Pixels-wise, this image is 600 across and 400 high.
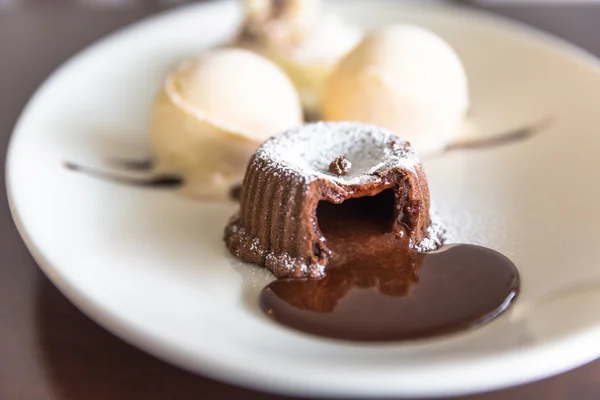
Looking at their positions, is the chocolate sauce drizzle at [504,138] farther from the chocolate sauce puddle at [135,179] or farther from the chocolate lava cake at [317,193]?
the chocolate sauce puddle at [135,179]

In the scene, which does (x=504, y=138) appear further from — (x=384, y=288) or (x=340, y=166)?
(x=384, y=288)

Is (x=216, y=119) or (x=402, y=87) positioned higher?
(x=402, y=87)

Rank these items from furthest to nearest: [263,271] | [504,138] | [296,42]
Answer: [296,42], [504,138], [263,271]

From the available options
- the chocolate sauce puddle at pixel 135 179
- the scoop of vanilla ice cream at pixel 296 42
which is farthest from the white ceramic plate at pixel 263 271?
the scoop of vanilla ice cream at pixel 296 42

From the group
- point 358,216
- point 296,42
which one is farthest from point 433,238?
point 296,42

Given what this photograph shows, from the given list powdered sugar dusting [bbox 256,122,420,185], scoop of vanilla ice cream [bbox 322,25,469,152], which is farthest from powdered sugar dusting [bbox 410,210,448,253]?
scoop of vanilla ice cream [bbox 322,25,469,152]

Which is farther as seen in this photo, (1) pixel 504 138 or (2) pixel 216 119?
(1) pixel 504 138

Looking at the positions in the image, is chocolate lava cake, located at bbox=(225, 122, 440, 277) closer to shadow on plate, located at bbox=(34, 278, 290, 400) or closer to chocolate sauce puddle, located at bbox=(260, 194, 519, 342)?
chocolate sauce puddle, located at bbox=(260, 194, 519, 342)
